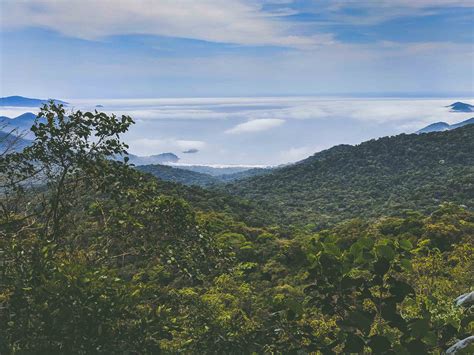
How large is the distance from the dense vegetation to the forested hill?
7415cm

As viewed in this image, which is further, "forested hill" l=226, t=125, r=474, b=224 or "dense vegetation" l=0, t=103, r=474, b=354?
"forested hill" l=226, t=125, r=474, b=224

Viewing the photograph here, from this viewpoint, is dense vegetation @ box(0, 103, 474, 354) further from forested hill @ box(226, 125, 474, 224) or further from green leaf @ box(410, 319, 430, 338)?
forested hill @ box(226, 125, 474, 224)

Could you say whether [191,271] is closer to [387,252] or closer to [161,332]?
[161,332]

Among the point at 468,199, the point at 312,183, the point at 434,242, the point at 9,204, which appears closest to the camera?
the point at 9,204

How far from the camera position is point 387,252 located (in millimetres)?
3209

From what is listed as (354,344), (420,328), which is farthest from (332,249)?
(420,328)

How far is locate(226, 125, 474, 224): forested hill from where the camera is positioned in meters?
92.2

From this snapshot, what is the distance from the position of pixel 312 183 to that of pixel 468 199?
209 ft

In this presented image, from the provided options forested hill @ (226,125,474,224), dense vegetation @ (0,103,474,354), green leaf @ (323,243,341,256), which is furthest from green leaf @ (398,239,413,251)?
forested hill @ (226,125,474,224)

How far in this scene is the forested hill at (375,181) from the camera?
3632 inches

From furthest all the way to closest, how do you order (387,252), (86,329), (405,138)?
(405,138)
(86,329)
(387,252)

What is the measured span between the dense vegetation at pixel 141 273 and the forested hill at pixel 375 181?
74146 mm

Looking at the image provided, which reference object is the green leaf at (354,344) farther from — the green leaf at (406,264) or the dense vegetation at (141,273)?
the green leaf at (406,264)

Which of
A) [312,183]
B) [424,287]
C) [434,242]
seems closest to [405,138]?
[312,183]
